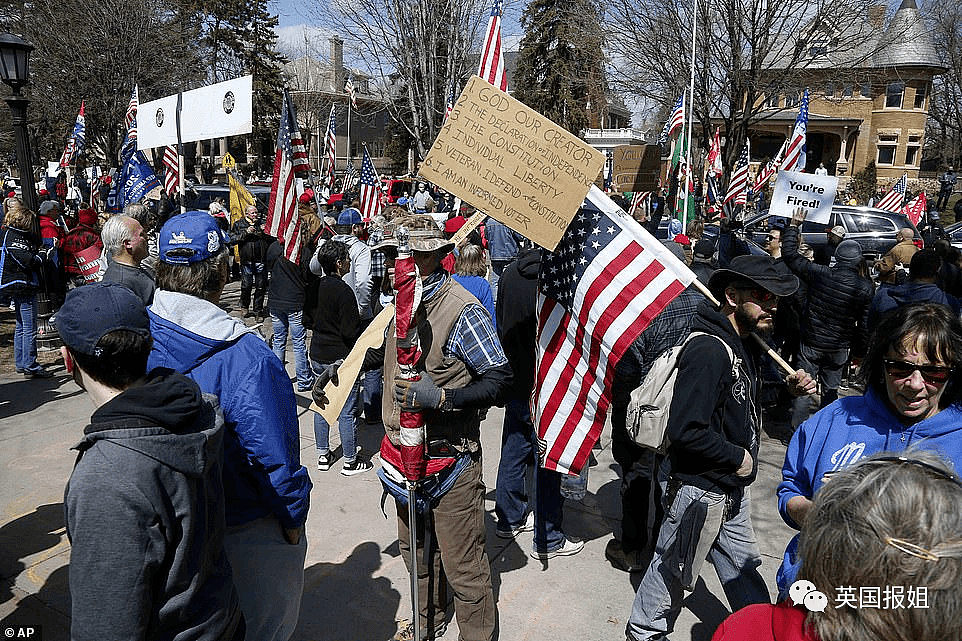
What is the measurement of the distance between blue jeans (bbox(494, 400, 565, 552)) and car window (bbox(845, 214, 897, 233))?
14.6m

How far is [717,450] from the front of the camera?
2.93 metres

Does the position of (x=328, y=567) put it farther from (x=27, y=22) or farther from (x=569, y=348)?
(x=27, y=22)

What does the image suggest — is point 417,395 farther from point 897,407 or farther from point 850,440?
point 897,407

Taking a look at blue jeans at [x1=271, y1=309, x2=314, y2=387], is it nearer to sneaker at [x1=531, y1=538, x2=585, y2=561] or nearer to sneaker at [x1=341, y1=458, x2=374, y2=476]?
sneaker at [x1=341, y1=458, x2=374, y2=476]

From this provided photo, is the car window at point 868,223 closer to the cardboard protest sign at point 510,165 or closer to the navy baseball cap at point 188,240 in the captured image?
the cardboard protest sign at point 510,165

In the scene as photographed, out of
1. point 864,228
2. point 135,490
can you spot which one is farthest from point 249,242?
point 864,228

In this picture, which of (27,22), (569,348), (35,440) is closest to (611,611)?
(569,348)

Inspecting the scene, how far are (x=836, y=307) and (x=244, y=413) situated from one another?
19.2 feet

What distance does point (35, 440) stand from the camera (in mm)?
6215

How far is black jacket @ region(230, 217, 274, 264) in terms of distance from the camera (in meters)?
11.0

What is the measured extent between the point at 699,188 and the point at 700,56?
376cm

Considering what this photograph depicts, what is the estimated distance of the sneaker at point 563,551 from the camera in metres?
4.45

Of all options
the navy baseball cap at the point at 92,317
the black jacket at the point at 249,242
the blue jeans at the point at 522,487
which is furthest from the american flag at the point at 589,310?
the black jacket at the point at 249,242

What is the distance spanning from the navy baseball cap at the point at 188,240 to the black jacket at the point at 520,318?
2.24 metres
